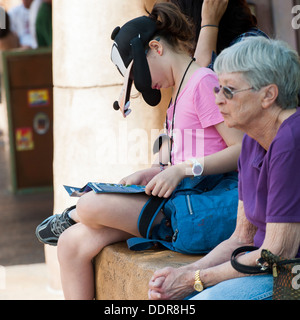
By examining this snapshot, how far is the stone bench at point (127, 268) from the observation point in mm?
2930

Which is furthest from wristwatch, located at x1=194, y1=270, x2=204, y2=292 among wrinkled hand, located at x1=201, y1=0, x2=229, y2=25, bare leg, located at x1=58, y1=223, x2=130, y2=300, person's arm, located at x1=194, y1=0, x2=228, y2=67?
wrinkled hand, located at x1=201, y1=0, x2=229, y2=25

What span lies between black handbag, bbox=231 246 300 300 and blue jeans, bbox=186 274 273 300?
0.12 ft

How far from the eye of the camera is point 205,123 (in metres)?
3.02

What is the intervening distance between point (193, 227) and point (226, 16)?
1.18 m

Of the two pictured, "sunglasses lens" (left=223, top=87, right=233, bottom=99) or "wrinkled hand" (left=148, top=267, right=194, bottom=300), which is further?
"wrinkled hand" (left=148, top=267, right=194, bottom=300)

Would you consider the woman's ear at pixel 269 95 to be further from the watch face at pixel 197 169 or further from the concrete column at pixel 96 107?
the concrete column at pixel 96 107

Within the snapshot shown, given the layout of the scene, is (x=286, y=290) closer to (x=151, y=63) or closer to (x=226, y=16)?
(x=151, y=63)

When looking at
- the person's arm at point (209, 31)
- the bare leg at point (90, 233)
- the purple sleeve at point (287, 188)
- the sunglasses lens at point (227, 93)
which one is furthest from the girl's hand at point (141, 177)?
the purple sleeve at point (287, 188)

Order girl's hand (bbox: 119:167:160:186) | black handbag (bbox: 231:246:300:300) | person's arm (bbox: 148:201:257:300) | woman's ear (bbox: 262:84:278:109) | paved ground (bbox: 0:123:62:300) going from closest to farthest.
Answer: black handbag (bbox: 231:246:300:300)
woman's ear (bbox: 262:84:278:109)
person's arm (bbox: 148:201:257:300)
girl's hand (bbox: 119:167:160:186)
paved ground (bbox: 0:123:62:300)

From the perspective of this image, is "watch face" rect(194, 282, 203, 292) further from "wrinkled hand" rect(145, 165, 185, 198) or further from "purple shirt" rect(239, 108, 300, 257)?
"wrinkled hand" rect(145, 165, 185, 198)

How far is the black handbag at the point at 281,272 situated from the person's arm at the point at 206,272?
118 mm

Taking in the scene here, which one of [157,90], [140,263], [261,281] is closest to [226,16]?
[157,90]

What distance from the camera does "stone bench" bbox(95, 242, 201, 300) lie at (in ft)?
9.61

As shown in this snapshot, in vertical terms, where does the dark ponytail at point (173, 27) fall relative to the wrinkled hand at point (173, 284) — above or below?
above
